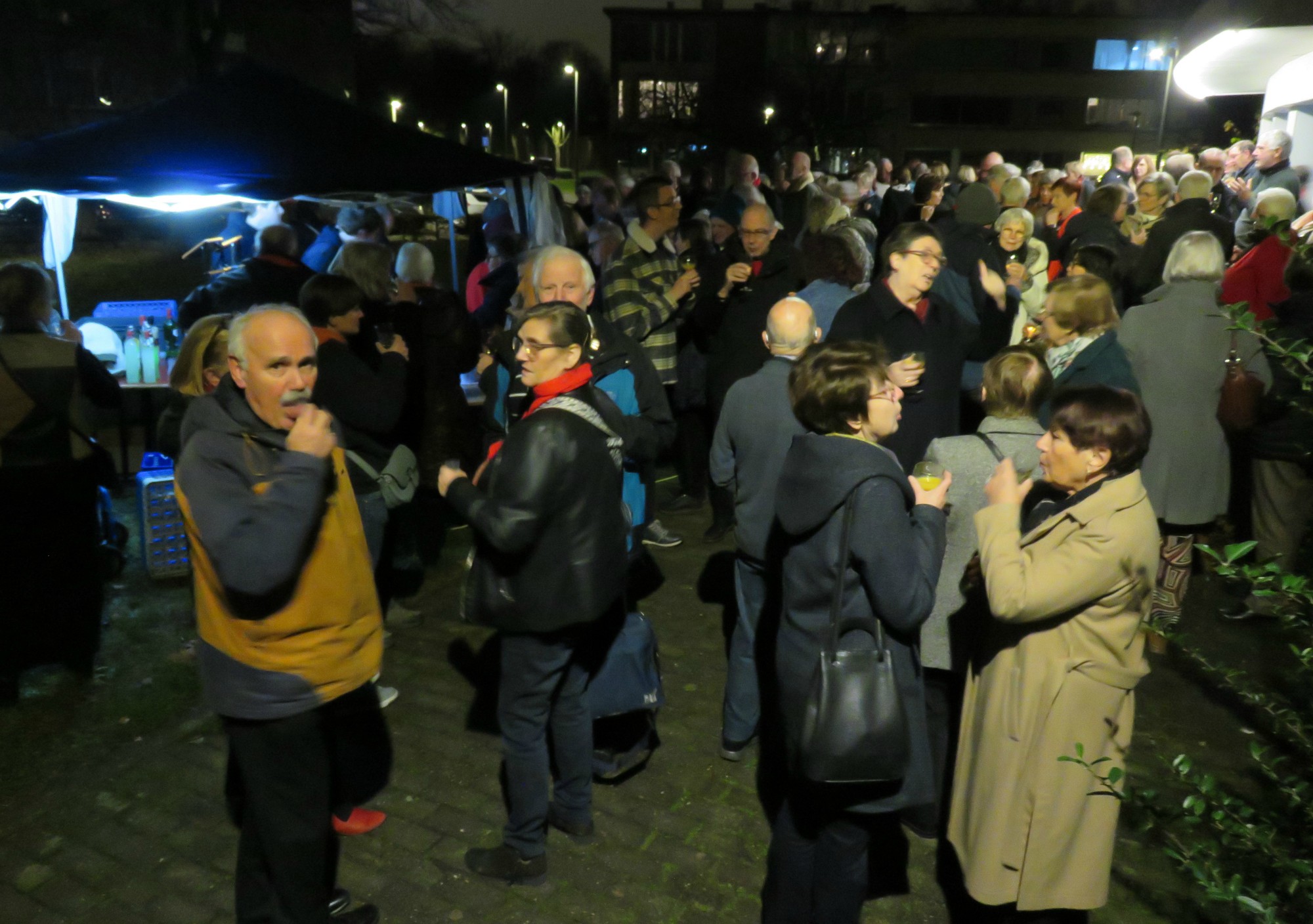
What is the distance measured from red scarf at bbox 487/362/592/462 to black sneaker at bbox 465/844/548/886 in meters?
1.43

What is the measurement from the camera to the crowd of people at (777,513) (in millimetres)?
2674

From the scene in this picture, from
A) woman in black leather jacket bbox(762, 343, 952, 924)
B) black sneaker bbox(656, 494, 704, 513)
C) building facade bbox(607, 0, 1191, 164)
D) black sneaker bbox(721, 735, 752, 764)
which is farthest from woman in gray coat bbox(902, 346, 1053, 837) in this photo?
building facade bbox(607, 0, 1191, 164)

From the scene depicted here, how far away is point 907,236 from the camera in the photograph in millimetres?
4574

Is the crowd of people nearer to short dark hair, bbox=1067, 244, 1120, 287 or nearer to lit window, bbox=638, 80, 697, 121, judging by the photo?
short dark hair, bbox=1067, 244, 1120, 287

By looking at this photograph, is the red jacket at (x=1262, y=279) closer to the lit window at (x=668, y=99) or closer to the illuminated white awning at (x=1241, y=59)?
the illuminated white awning at (x=1241, y=59)

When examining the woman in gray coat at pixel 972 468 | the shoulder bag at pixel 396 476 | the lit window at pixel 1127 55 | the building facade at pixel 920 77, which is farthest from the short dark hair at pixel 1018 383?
the lit window at pixel 1127 55

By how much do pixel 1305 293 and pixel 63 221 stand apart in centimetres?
837

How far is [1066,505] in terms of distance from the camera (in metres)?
2.85

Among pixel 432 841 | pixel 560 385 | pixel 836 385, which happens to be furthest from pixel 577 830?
pixel 836 385

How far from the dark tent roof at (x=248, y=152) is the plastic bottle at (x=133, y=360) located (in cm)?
126

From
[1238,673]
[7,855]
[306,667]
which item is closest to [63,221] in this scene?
[7,855]

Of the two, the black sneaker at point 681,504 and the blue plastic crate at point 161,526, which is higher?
the blue plastic crate at point 161,526

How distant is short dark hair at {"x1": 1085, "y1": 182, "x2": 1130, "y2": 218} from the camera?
796 centimetres

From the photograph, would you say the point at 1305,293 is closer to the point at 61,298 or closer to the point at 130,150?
the point at 130,150
